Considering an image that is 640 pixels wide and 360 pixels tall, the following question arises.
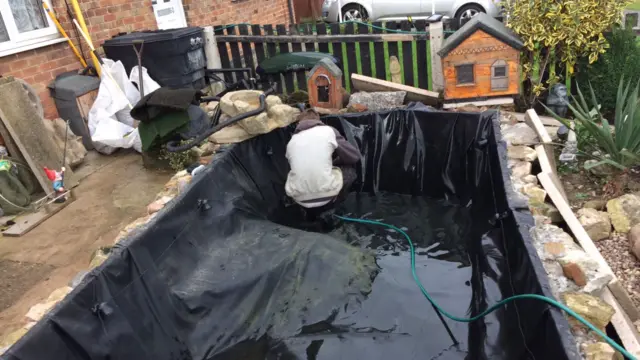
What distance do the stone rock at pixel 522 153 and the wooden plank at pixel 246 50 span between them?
3854 millimetres

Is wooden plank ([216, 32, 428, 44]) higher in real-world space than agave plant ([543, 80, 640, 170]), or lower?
higher

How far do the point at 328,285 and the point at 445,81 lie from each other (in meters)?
2.62

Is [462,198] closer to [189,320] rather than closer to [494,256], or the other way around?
[494,256]

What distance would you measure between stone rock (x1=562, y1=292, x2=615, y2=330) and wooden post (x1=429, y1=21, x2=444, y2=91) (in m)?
3.52

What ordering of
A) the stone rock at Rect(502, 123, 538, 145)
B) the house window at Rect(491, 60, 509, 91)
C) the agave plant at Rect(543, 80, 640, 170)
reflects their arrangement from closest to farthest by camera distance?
the agave plant at Rect(543, 80, 640, 170) → the stone rock at Rect(502, 123, 538, 145) → the house window at Rect(491, 60, 509, 91)

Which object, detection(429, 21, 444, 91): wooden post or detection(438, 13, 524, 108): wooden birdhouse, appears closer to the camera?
detection(438, 13, 524, 108): wooden birdhouse

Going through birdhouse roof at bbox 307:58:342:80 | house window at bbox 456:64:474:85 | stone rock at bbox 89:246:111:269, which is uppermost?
birdhouse roof at bbox 307:58:342:80

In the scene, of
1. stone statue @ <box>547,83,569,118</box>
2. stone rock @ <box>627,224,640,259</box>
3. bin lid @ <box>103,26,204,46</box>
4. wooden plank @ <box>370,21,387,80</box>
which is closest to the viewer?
stone rock @ <box>627,224,640,259</box>

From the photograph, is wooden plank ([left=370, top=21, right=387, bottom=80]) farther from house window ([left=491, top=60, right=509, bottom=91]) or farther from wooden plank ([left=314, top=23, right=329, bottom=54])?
house window ([left=491, top=60, right=509, bottom=91])

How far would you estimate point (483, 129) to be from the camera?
469cm

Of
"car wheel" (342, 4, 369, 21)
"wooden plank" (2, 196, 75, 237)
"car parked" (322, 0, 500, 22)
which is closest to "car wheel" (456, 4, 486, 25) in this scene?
Result: "car parked" (322, 0, 500, 22)

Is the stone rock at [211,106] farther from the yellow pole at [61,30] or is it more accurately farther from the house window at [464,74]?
the house window at [464,74]

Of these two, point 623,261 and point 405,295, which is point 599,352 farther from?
point 405,295

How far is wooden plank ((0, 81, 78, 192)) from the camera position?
4730mm
